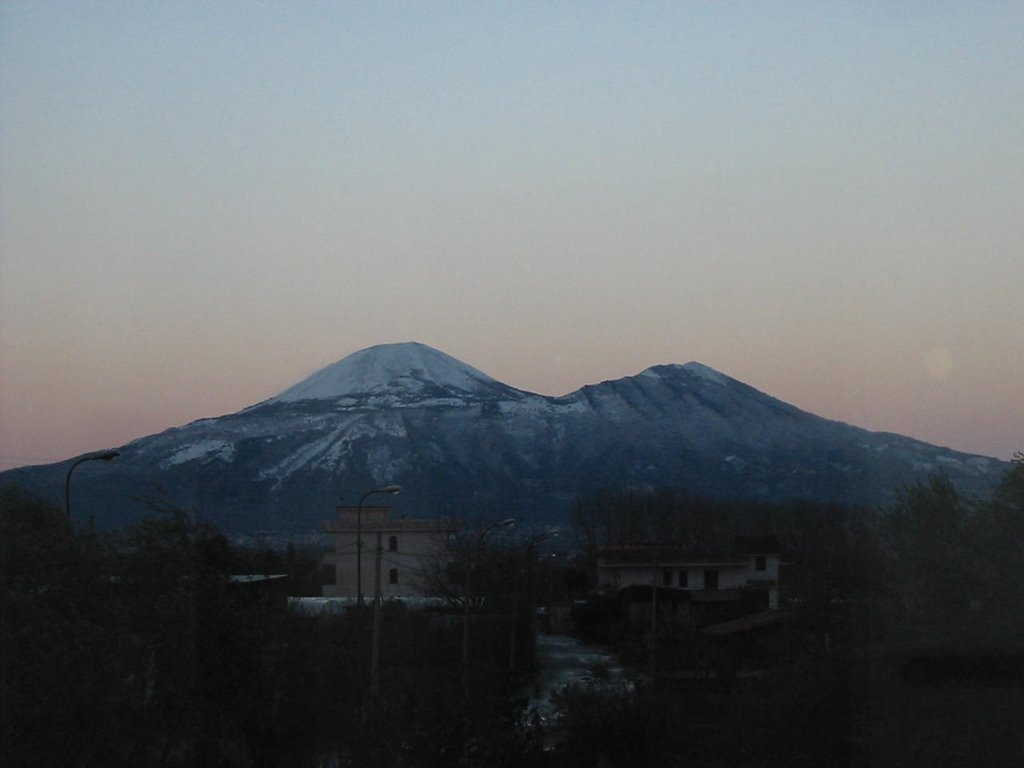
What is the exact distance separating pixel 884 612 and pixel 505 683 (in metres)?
7.10

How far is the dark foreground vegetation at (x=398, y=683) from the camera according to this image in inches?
447

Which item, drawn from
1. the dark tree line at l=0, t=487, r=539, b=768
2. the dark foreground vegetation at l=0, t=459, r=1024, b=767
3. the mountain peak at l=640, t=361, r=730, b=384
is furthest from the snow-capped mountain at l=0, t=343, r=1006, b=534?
the dark tree line at l=0, t=487, r=539, b=768

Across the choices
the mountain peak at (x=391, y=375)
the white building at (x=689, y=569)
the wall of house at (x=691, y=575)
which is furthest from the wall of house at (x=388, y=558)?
the mountain peak at (x=391, y=375)

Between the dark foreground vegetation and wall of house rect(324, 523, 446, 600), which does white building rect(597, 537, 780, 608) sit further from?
the dark foreground vegetation

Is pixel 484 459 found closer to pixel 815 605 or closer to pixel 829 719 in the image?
pixel 815 605

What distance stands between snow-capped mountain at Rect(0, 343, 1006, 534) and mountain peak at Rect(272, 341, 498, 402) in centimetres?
29

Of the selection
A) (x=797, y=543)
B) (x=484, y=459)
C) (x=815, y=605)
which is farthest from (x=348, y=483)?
(x=815, y=605)

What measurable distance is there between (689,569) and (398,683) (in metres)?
40.0

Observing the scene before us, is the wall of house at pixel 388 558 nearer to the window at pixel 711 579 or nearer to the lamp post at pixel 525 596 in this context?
the window at pixel 711 579

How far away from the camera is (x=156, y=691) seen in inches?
470

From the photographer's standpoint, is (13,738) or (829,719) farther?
(829,719)

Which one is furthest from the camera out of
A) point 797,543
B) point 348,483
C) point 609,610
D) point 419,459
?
point 419,459

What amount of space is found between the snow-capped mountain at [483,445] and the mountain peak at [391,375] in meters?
0.29

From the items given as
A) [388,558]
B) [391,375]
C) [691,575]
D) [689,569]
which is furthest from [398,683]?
[391,375]
